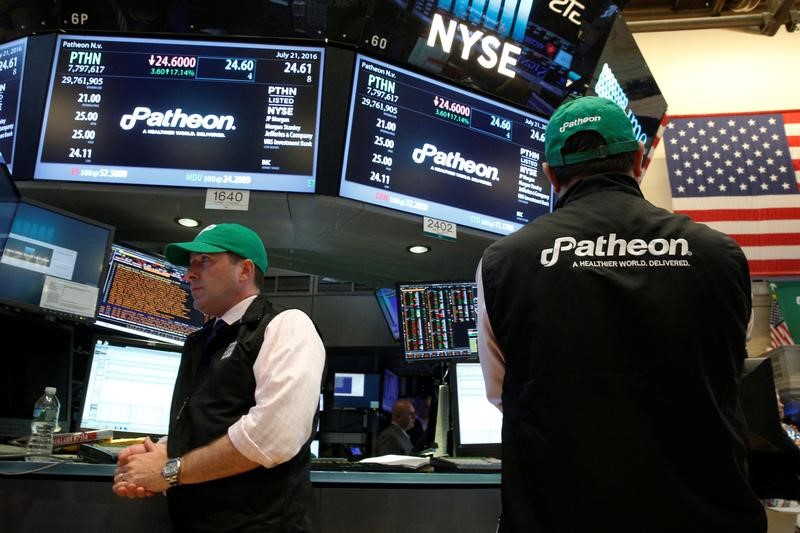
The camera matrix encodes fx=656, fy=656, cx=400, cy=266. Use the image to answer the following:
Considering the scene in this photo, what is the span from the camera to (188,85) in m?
2.95

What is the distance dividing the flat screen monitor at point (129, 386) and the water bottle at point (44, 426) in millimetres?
113

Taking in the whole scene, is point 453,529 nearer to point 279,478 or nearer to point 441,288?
point 279,478

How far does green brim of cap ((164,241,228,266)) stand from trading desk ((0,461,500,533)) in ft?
2.05

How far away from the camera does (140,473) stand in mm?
1578

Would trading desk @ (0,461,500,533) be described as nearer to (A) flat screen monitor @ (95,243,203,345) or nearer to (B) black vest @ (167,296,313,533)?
(B) black vest @ (167,296,313,533)

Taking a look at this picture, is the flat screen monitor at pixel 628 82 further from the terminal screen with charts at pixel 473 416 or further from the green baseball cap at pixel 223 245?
the green baseball cap at pixel 223 245

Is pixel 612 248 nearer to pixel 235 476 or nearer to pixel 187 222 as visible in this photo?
pixel 235 476

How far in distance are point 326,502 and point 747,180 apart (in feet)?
15.8

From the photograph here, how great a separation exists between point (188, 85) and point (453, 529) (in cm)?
219

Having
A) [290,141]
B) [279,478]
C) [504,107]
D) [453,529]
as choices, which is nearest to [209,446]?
[279,478]

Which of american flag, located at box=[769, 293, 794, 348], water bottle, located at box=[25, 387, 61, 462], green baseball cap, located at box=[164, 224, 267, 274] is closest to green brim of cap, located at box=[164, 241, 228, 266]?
green baseball cap, located at box=[164, 224, 267, 274]

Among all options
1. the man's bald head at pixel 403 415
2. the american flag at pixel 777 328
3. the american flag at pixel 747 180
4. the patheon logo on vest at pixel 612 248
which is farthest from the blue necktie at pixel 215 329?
the american flag at pixel 747 180

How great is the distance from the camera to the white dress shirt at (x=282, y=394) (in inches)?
58.9

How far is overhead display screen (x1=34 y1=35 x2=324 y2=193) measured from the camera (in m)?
2.84
